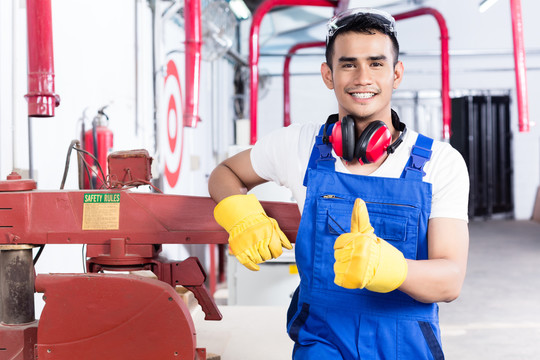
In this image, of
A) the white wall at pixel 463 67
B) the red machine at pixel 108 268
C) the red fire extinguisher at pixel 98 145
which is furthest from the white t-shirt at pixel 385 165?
the white wall at pixel 463 67

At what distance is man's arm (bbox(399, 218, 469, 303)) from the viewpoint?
115cm

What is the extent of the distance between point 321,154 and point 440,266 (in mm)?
418

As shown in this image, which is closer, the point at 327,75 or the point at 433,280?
Result: the point at 433,280

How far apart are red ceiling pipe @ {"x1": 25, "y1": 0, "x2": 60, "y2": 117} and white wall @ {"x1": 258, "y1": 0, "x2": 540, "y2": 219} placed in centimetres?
764

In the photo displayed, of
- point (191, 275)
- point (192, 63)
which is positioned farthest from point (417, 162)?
point (192, 63)

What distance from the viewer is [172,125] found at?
4.45 meters

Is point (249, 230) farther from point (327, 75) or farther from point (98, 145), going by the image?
point (98, 145)

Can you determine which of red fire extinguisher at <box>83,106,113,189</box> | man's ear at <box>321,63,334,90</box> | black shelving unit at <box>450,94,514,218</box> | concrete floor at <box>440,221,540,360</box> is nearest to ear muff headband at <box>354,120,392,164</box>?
man's ear at <box>321,63,334,90</box>

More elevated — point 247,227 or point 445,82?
point 445,82

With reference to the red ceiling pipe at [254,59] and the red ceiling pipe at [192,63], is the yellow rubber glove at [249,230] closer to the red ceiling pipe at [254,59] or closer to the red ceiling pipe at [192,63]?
the red ceiling pipe at [192,63]

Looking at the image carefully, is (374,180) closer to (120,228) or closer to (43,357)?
(120,228)

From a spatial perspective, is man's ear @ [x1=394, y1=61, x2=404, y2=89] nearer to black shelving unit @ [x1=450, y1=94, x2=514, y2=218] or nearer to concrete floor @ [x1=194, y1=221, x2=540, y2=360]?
concrete floor @ [x1=194, y1=221, x2=540, y2=360]

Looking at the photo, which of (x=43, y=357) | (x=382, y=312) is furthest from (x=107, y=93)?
(x=382, y=312)

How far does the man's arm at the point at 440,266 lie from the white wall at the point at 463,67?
7967 mm
